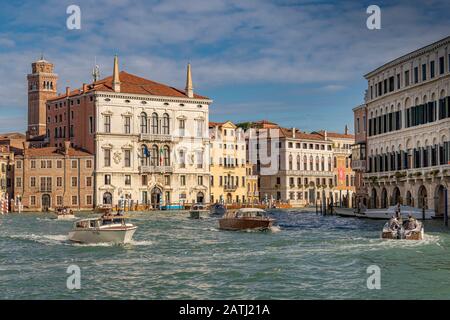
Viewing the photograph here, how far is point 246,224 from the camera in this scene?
32250mm

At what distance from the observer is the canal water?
15.0m

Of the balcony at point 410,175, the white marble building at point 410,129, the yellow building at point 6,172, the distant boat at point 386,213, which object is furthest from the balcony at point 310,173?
the balcony at point 410,175

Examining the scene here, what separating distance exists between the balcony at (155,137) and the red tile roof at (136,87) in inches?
145

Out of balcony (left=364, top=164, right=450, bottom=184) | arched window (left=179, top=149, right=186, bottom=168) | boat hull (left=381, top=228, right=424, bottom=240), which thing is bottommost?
boat hull (left=381, top=228, right=424, bottom=240)

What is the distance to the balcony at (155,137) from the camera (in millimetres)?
67750

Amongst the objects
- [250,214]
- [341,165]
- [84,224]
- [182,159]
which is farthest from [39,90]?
[84,224]

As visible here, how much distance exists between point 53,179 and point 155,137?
9983mm

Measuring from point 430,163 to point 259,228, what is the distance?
1172 cm

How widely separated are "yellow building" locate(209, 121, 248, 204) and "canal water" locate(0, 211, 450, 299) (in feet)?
149

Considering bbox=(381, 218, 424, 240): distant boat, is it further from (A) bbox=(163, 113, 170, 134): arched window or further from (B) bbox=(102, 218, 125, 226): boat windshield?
(A) bbox=(163, 113, 170, 134): arched window

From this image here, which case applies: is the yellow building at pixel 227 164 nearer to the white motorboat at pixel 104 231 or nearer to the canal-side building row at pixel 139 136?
the canal-side building row at pixel 139 136

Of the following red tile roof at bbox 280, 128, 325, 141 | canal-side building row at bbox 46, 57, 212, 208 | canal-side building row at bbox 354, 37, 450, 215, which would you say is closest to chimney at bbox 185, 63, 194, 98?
canal-side building row at bbox 46, 57, 212, 208

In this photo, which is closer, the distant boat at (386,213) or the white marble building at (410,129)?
the distant boat at (386,213)
